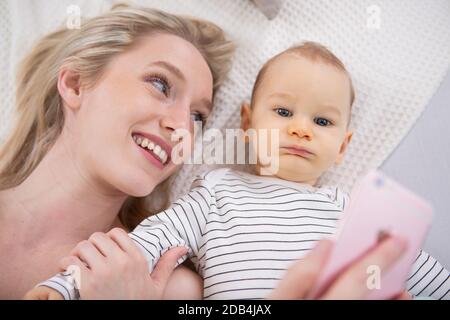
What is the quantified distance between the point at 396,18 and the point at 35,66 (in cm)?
94

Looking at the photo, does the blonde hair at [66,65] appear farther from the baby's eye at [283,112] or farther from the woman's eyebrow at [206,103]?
the baby's eye at [283,112]

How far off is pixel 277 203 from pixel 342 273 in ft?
0.89

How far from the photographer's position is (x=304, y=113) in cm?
101

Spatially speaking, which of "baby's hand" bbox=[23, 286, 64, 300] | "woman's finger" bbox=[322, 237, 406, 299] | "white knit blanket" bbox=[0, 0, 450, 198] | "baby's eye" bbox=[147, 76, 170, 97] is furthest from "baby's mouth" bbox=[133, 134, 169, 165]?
"woman's finger" bbox=[322, 237, 406, 299]

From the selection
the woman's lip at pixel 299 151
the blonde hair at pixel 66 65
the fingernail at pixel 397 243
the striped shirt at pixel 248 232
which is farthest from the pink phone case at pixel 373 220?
the blonde hair at pixel 66 65

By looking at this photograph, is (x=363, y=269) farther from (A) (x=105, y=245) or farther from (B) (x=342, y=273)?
(A) (x=105, y=245)

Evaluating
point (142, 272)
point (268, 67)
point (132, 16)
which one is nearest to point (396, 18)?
point (268, 67)

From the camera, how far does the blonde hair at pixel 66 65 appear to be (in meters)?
1.04

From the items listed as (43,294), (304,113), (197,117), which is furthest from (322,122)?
(43,294)

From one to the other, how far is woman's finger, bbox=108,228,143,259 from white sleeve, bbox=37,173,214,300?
0.9 inches

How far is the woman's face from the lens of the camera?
95cm

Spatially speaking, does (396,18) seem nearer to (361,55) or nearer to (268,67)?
(361,55)

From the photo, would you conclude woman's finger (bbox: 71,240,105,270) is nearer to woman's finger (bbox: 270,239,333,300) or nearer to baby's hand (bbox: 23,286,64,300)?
baby's hand (bbox: 23,286,64,300)

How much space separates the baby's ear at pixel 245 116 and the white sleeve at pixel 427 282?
48 centimetres
